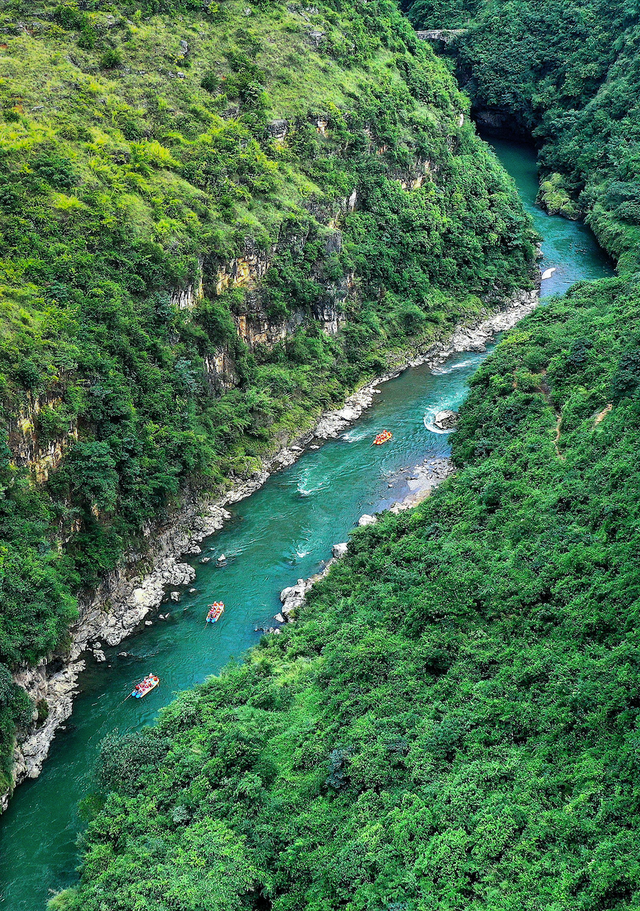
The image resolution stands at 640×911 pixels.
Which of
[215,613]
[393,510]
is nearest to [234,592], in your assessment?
[215,613]

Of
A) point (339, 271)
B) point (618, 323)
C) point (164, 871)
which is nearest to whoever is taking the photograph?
point (164, 871)

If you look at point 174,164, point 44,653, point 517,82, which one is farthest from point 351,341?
point 517,82

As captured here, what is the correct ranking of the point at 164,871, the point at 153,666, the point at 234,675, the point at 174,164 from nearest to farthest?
the point at 164,871, the point at 234,675, the point at 153,666, the point at 174,164

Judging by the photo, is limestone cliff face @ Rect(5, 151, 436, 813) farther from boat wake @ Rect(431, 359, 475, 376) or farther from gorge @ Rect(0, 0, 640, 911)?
boat wake @ Rect(431, 359, 475, 376)

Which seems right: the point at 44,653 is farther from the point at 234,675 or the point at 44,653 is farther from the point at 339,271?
the point at 339,271

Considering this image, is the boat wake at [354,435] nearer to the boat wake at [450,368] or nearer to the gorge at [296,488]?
the gorge at [296,488]

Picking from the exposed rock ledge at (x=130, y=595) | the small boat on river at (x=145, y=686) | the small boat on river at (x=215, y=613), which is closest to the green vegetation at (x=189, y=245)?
the exposed rock ledge at (x=130, y=595)
